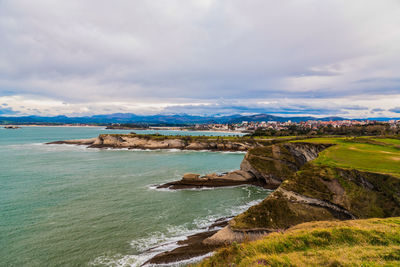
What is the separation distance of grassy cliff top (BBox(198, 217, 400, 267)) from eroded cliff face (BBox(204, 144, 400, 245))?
4.80m

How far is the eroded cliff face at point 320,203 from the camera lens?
12.8 meters

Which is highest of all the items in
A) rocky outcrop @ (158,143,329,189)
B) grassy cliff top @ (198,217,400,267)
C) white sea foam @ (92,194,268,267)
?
grassy cliff top @ (198,217,400,267)

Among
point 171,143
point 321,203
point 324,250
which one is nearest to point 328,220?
point 321,203

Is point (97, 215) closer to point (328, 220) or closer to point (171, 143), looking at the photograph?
point (328, 220)

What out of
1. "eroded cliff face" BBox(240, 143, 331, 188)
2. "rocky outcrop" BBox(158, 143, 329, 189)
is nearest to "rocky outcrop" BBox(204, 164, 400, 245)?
"rocky outcrop" BBox(158, 143, 329, 189)

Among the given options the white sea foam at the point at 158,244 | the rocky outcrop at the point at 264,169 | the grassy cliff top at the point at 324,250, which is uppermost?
the grassy cliff top at the point at 324,250

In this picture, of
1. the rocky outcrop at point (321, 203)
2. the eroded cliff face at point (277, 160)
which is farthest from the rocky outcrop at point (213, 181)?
the rocky outcrop at point (321, 203)

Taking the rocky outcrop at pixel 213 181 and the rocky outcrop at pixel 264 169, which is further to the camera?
the rocky outcrop at pixel 264 169

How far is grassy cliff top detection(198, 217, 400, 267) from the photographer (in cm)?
567

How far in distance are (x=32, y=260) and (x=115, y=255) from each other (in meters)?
4.73

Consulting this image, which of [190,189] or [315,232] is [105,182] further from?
[315,232]

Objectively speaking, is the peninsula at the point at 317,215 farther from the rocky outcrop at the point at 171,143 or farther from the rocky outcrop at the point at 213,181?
the rocky outcrop at the point at 171,143

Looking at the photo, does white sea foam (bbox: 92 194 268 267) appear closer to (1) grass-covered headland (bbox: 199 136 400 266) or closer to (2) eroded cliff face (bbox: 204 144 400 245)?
(2) eroded cliff face (bbox: 204 144 400 245)

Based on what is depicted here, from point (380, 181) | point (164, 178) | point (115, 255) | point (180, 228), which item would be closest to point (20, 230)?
point (115, 255)
